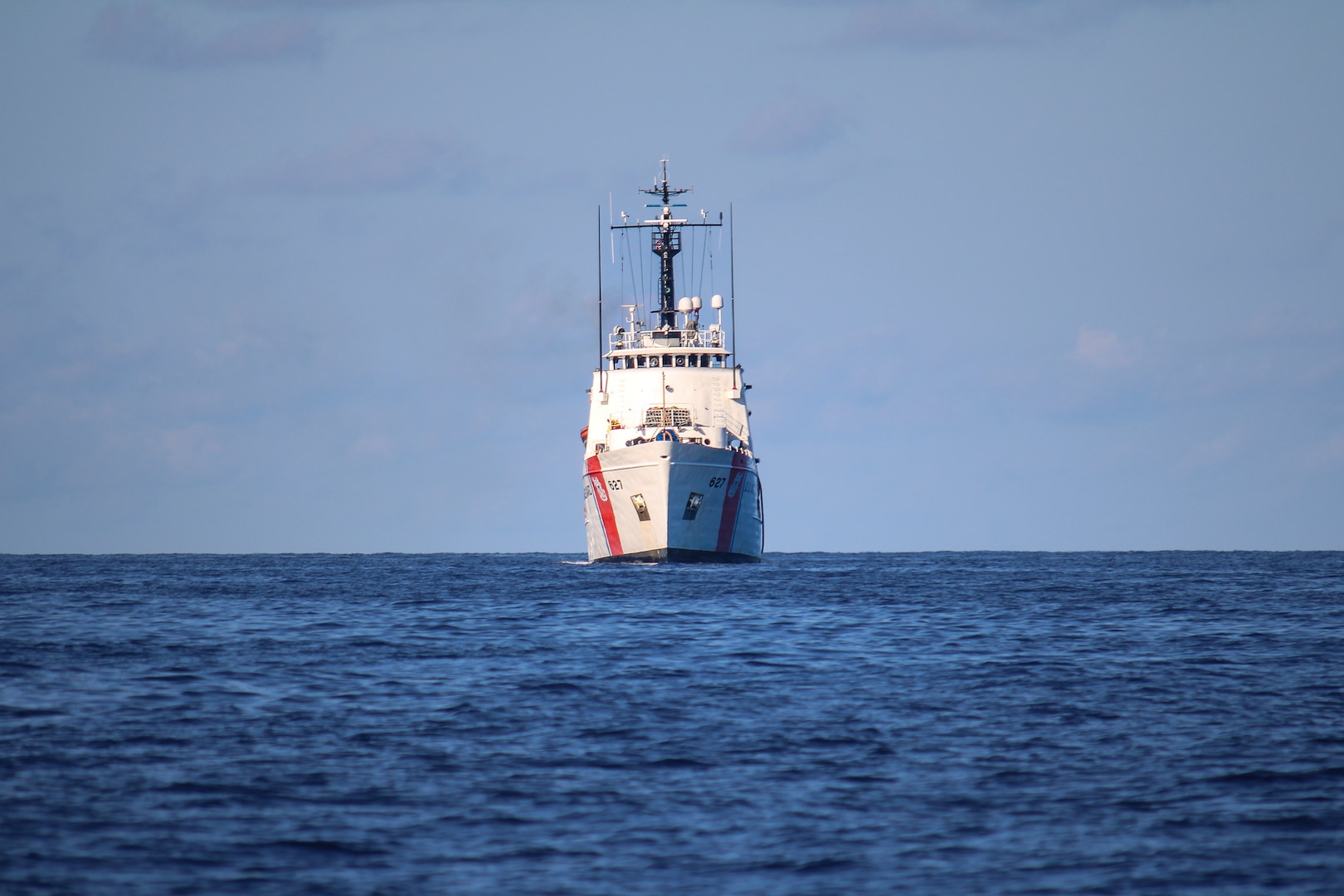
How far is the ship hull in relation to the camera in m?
59.5

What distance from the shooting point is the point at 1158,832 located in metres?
13.6

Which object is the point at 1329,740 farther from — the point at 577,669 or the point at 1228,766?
the point at 577,669

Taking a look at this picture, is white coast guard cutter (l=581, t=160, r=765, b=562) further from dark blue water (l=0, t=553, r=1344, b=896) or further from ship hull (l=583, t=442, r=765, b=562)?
dark blue water (l=0, t=553, r=1344, b=896)

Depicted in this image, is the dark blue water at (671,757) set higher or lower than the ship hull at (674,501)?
lower

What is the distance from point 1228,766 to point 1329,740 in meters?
2.68

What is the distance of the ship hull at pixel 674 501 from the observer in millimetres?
59469

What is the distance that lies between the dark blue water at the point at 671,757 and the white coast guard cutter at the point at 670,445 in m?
24.6

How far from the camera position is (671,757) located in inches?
679

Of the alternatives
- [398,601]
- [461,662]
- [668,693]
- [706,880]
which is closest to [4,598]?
[398,601]

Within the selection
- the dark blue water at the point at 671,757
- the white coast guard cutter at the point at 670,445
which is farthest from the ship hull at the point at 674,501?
the dark blue water at the point at 671,757

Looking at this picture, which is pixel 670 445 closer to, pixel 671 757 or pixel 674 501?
pixel 674 501

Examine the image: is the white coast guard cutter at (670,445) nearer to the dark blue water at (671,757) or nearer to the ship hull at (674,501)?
the ship hull at (674,501)

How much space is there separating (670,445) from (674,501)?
283 cm

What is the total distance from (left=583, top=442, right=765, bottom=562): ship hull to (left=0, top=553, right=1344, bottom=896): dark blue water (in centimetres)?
2386
